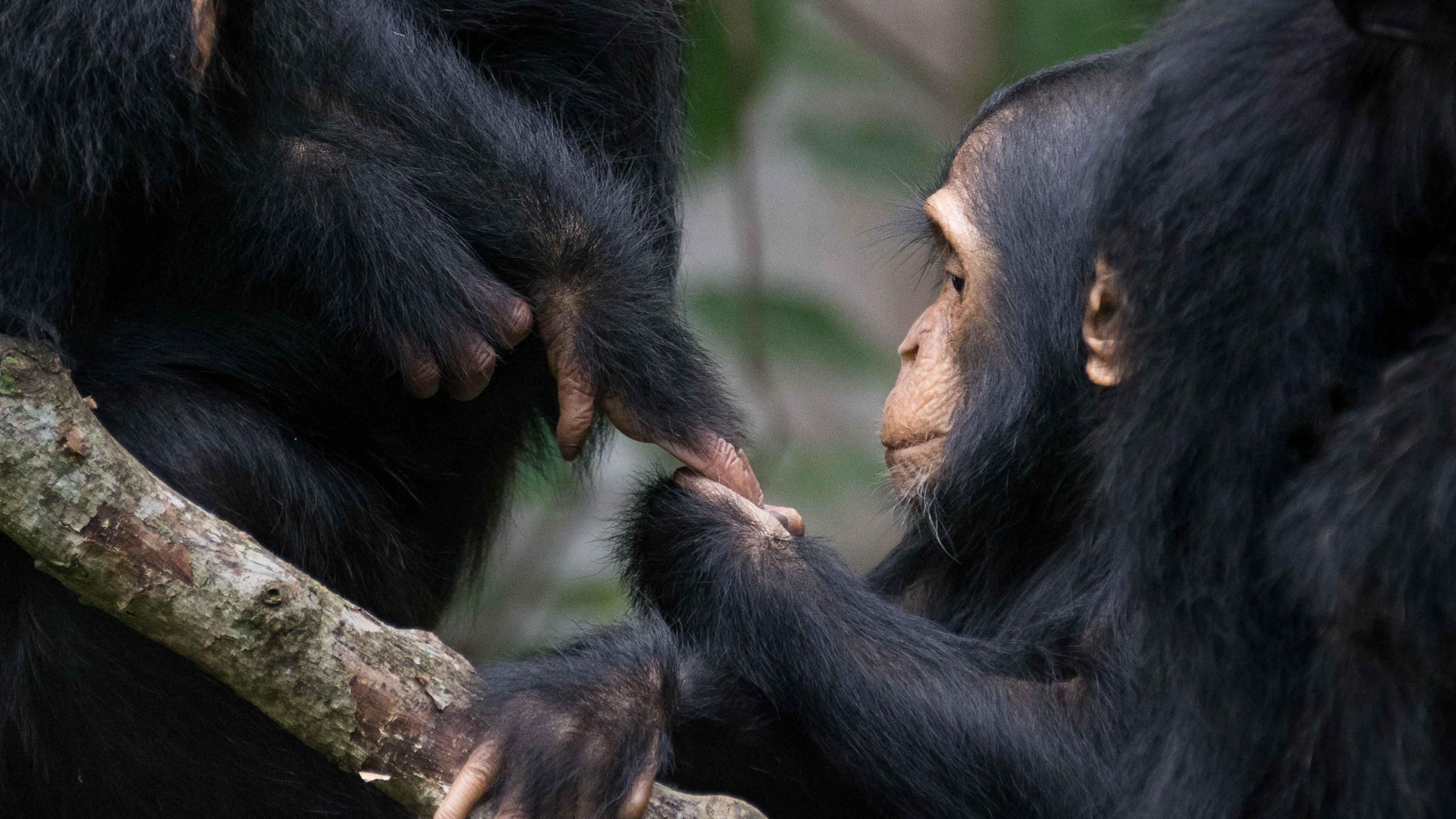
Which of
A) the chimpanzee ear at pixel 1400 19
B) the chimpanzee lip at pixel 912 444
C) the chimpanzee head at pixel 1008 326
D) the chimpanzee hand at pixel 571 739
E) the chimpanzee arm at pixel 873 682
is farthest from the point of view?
the chimpanzee lip at pixel 912 444

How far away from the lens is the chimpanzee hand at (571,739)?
2041 millimetres

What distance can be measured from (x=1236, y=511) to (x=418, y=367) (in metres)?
1.24

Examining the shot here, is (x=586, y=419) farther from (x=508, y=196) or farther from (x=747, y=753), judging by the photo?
(x=747, y=753)

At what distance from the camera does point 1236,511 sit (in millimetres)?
1658

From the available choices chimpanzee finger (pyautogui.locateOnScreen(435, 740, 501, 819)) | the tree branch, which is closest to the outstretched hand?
chimpanzee finger (pyautogui.locateOnScreen(435, 740, 501, 819))

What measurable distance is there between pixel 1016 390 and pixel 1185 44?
3.37 feet

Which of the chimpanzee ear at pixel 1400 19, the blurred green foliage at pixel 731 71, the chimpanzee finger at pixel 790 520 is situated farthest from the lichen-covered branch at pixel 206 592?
the blurred green foliage at pixel 731 71

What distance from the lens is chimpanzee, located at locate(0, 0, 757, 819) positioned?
2141 mm

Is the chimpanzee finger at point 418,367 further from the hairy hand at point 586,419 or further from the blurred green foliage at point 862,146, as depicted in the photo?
the blurred green foliage at point 862,146

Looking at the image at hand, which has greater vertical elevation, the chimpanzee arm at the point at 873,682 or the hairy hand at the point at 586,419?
the hairy hand at the point at 586,419

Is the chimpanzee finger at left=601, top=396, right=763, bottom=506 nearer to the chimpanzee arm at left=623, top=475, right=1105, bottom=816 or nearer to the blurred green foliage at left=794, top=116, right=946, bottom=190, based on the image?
the chimpanzee arm at left=623, top=475, right=1105, bottom=816

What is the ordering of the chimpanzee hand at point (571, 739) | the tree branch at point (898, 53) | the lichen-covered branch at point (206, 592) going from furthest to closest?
the tree branch at point (898, 53) → the chimpanzee hand at point (571, 739) → the lichen-covered branch at point (206, 592)

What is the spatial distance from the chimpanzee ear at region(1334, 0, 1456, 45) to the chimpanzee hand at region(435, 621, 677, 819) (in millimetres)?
1321

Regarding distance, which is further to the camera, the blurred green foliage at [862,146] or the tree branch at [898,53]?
the tree branch at [898,53]
